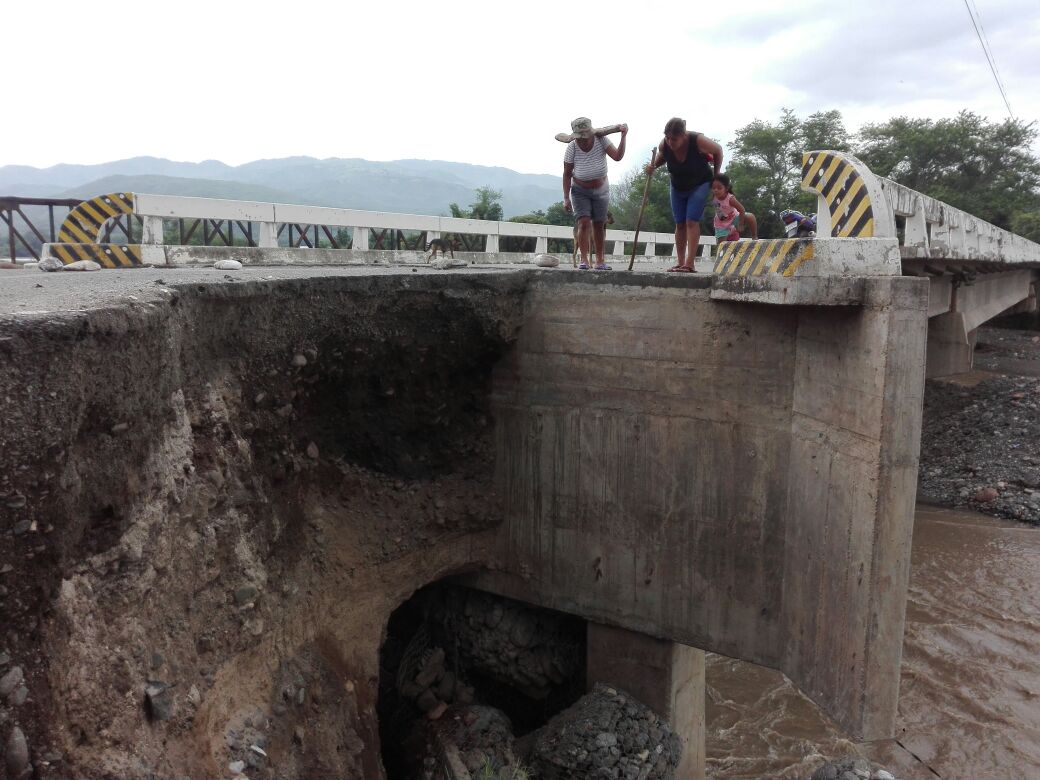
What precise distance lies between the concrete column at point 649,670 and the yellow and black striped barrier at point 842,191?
3.33 metres

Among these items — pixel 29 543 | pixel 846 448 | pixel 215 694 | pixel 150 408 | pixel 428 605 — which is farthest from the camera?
pixel 428 605

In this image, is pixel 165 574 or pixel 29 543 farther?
pixel 165 574

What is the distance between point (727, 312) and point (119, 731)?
416 centimetres

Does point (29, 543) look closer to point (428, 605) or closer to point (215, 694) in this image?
point (215, 694)

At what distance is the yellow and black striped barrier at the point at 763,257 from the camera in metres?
4.45

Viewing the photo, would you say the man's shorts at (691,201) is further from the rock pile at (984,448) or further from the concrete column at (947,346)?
the concrete column at (947,346)

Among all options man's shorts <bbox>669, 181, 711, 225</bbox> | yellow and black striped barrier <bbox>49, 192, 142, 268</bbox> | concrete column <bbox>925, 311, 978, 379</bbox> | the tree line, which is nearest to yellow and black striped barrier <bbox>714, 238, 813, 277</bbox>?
man's shorts <bbox>669, 181, 711, 225</bbox>

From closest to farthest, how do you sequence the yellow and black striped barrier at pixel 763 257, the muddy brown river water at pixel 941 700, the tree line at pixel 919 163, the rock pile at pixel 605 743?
the yellow and black striped barrier at pixel 763 257 < the rock pile at pixel 605 743 < the muddy brown river water at pixel 941 700 < the tree line at pixel 919 163

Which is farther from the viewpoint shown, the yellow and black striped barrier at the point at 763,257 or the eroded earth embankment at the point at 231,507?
the yellow and black striped barrier at the point at 763,257

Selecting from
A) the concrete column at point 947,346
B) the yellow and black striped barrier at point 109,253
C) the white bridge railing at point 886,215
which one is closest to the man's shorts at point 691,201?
the white bridge railing at point 886,215

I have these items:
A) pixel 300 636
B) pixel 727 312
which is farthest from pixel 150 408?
pixel 727 312

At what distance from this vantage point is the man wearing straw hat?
21.4 feet

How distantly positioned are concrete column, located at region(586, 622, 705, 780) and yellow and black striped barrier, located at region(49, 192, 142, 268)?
18.4 feet

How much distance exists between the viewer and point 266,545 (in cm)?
400
